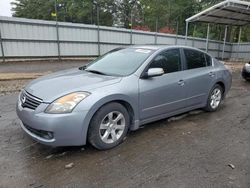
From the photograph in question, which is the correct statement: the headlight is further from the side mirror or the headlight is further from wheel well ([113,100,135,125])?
the side mirror

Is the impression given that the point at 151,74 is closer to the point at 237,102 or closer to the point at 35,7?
the point at 237,102

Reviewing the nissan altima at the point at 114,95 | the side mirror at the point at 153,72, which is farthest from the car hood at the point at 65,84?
the side mirror at the point at 153,72

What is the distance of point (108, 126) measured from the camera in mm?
3512

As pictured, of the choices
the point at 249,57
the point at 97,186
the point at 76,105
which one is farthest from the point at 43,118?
the point at 249,57

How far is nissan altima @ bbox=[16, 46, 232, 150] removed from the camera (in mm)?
3133

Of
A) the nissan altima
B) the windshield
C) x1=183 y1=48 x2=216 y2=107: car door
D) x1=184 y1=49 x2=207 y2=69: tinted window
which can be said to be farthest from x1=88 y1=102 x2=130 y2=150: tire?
x1=184 y1=49 x2=207 y2=69: tinted window

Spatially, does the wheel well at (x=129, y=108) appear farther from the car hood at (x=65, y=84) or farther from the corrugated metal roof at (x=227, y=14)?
the corrugated metal roof at (x=227, y=14)

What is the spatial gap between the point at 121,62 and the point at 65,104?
1559 millimetres

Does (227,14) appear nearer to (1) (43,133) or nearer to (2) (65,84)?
(2) (65,84)

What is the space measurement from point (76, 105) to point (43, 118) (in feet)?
1.48

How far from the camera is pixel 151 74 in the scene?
12.8ft

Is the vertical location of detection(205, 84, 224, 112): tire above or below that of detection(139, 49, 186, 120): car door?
below

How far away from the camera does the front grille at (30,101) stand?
126 inches

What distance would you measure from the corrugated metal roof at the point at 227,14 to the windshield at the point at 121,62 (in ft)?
38.6
